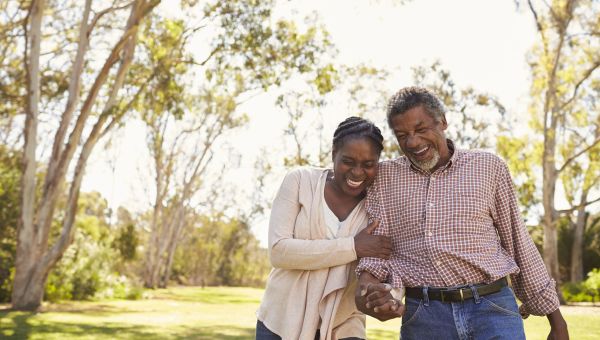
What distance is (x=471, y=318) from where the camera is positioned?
3.21 metres

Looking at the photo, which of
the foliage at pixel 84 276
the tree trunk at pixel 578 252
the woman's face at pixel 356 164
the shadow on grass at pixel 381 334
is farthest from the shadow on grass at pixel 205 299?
the woman's face at pixel 356 164

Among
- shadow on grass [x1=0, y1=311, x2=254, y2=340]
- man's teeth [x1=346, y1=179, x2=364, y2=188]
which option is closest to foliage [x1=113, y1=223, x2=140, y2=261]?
shadow on grass [x1=0, y1=311, x2=254, y2=340]

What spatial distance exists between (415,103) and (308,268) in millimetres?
1052

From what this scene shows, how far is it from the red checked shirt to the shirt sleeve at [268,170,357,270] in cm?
14

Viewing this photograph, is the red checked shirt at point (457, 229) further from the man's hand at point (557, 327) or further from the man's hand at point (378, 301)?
the man's hand at point (378, 301)

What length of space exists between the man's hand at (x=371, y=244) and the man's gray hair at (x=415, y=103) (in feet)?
2.02

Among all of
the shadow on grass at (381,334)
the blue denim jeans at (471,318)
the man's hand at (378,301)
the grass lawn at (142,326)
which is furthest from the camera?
the shadow on grass at (381,334)

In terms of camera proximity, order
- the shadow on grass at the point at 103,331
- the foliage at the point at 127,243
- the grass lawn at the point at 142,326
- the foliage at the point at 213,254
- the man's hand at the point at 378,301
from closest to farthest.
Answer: the man's hand at the point at 378,301 → the shadow on grass at the point at 103,331 → the grass lawn at the point at 142,326 → the foliage at the point at 127,243 → the foliage at the point at 213,254

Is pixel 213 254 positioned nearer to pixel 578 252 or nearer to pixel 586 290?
pixel 578 252

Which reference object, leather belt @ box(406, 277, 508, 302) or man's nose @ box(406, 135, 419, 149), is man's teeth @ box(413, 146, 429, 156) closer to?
man's nose @ box(406, 135, 419, 149)

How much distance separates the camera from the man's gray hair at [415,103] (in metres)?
3.45

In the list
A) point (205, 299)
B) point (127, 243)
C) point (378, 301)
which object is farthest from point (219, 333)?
point (127, 243)

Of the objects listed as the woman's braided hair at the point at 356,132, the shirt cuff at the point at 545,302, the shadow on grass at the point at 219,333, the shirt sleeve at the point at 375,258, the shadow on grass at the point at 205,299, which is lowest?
the shadow on grass at the point at 205,299

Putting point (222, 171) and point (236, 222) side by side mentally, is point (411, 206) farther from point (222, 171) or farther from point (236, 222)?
point (236, 222)
